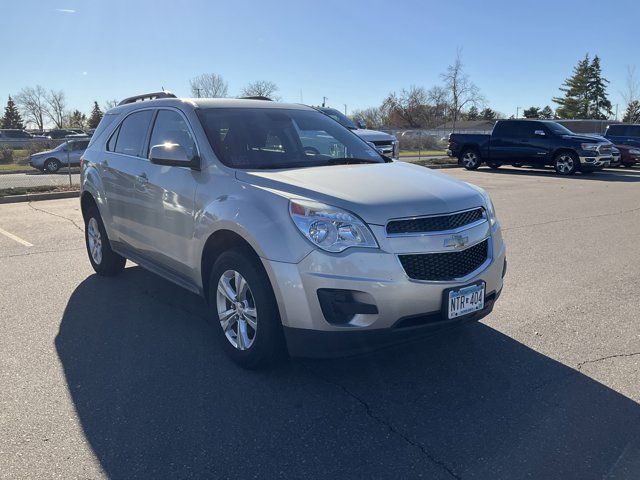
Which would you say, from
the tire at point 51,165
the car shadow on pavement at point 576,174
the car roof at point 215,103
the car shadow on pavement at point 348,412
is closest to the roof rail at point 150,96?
the car roof at point 215,103

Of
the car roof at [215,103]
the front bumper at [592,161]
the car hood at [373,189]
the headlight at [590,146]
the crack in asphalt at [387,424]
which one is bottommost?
the crack in asphalt at [387,424]

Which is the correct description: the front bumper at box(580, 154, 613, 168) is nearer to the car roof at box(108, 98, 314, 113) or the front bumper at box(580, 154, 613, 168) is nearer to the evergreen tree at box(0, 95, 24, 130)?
the car roof at box(108, 98, 314, 113)

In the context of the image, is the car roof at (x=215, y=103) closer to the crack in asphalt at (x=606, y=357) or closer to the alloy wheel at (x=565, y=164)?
the crack in asphalt at (x=606, y=357)

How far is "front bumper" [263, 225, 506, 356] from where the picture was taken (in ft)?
10.3

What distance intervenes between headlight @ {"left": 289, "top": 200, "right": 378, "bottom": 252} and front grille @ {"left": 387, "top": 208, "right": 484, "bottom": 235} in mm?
169

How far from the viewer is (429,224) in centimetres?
332

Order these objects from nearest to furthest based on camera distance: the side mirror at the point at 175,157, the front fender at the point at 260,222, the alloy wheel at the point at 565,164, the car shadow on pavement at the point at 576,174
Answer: the front fender at the point at 260,222
the side mirror at the point at 175,157
the car shadow on pavement at the point at 576,174
the alloy wheel at the point at 565,164

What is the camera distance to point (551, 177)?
18031mm

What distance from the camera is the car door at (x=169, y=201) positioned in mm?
4188

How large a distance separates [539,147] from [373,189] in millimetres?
17453

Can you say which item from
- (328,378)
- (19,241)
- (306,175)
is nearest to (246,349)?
(328,378)

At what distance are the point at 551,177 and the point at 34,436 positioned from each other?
17.9 metres

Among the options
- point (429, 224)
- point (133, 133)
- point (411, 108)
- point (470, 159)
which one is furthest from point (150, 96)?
point (411, 108)

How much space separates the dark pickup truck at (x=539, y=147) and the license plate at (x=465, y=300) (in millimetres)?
16942
